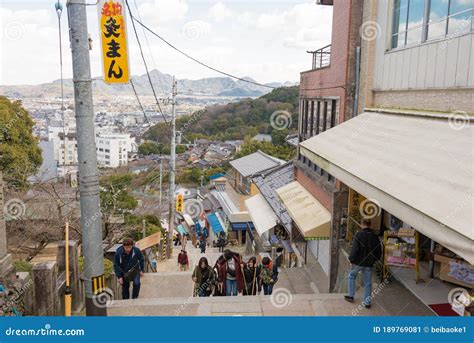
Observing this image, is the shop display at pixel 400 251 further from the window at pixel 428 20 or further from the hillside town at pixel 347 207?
the window at pixel 428 20

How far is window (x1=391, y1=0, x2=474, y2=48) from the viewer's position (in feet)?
21.4

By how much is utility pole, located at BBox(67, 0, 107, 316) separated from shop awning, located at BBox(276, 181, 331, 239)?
19.3 ft

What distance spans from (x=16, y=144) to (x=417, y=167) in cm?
2033

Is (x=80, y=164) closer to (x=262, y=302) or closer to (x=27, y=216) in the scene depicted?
(x=262, y=302)

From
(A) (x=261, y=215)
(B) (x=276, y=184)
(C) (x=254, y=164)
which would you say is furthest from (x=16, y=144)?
(C) (x=254, y=164)

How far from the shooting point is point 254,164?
3291 cm

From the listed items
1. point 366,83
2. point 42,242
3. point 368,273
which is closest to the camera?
point 368,273

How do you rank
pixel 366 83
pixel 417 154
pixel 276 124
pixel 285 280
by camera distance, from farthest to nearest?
pixel 276 124 → pixel 285 280 → pixel 366 83 → pixel 417 154

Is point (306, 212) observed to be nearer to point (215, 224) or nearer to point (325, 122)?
point (325, 122)

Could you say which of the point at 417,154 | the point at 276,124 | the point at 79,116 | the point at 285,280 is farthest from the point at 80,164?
the point at 276,124

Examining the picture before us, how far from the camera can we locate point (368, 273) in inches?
274

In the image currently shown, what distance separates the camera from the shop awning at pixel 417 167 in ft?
14.1

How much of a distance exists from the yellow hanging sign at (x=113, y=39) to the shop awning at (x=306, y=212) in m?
6.21

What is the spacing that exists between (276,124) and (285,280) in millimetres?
49004
